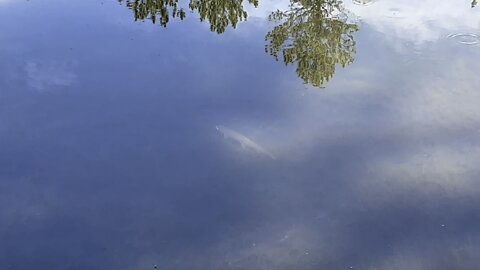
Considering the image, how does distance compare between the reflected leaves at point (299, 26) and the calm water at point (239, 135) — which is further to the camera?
the reflected leaves at point (299, 26)

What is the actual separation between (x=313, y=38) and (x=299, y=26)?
36 cm

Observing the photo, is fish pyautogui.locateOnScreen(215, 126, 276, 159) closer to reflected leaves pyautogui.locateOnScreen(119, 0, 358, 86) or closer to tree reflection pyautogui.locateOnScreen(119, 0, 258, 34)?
reflected leaves pyautogui.locateOnScreen(119, 0, 358, 86)

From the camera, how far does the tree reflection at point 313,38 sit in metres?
8.26

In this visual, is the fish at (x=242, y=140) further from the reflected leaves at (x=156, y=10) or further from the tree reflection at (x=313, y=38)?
the reflected leaves at (x=156, y=10)

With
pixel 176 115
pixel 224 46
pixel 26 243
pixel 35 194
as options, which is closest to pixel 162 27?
pixel 224 46

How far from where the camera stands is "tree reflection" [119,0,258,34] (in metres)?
9.22

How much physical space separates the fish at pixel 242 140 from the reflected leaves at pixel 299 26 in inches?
61.0

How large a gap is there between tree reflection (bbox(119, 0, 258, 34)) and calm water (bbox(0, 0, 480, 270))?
0.11ft

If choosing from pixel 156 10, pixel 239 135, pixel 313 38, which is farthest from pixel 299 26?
pixel 239 135

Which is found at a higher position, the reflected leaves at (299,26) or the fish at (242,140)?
the reflected leaves at (299,26)

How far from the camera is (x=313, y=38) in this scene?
9.02 m

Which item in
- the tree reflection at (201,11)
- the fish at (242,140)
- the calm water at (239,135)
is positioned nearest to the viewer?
the calm water at (239,135)

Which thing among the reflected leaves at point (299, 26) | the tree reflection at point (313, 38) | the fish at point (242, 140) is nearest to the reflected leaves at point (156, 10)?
the reflected leaves at point (299, 26)

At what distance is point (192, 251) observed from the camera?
18.6 ft
